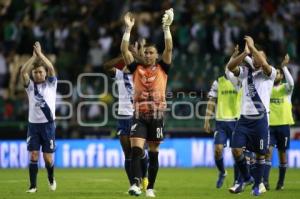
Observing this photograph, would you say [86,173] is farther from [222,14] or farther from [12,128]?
[222,14]

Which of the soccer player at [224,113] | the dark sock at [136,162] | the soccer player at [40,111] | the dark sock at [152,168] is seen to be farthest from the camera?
the soccer player at [224,113]

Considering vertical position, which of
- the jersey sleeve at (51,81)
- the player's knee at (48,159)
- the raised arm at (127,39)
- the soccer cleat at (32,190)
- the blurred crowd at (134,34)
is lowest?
the soccer cleat at (32,190)

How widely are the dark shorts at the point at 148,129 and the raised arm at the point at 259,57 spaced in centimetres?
217

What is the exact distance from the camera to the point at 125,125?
783 inches

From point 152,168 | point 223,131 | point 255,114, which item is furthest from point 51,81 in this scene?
point 223,131

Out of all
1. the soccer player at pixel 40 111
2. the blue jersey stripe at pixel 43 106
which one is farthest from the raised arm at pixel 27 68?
the blue jersey stripe at pixel 43 106

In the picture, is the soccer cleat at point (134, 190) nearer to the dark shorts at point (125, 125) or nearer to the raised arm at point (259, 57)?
the dark shorts at point (125, 125)

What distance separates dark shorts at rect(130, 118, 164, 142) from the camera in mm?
17656

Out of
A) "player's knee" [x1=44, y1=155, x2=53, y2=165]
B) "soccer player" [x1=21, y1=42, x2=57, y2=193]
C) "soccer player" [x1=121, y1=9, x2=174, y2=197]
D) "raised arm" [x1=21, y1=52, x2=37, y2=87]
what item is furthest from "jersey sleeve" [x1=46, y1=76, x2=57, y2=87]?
"soccer player" [x1=121, y1=9, x2=174, y2=197]

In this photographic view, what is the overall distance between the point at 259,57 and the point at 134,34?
15537 millimetres

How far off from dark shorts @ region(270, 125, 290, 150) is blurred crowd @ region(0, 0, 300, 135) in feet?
30.9

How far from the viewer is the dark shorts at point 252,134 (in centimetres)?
1855

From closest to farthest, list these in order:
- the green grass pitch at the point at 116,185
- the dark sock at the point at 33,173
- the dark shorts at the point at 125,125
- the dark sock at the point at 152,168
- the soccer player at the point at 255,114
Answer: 1. the dark sock at the point at 152,168
2. the green grass pitch at the point at 116,185
3. the soccer player at the point at 255,114
4. the dark sock at the point at 33,173
5. the dark shorts at the point at 125,125

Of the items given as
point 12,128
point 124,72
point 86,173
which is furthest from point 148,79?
point 12,128
